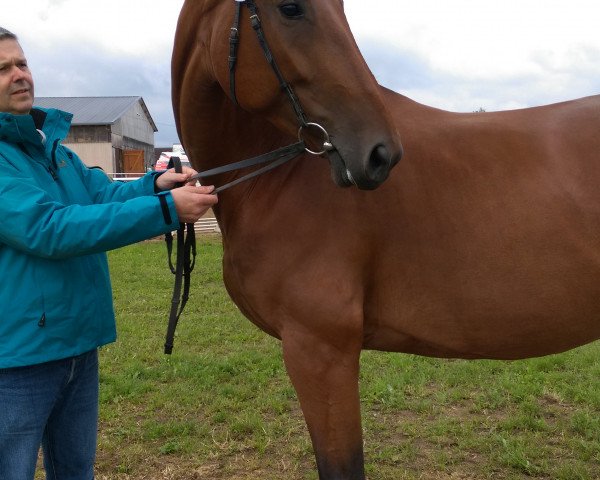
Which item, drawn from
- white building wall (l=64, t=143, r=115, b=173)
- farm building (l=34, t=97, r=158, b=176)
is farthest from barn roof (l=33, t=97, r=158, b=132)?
white building wall (l=64, t=143, r=115, b=173)

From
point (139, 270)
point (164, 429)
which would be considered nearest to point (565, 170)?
point (164, 429)

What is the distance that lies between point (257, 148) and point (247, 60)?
0.48 metres

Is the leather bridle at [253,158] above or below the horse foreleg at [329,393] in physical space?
above

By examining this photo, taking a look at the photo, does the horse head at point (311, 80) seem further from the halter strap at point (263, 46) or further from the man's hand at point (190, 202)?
the man's hand at point (190, 202)

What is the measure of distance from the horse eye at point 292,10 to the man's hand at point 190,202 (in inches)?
27.5

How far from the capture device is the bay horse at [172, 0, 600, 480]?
210 cm

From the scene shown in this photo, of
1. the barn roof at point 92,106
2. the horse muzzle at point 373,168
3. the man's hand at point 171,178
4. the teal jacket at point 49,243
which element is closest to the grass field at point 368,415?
the teal jacket at point 49,243

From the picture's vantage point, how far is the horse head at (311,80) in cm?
179

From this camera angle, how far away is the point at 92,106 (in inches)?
1523

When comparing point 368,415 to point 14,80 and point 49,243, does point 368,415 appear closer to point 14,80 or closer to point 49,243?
point 49,243

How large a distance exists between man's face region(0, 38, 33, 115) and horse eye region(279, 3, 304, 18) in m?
1.05

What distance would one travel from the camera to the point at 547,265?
2.14 meters

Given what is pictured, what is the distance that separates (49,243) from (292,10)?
3.72 feet

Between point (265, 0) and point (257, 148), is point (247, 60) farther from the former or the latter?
point (257, 148)
